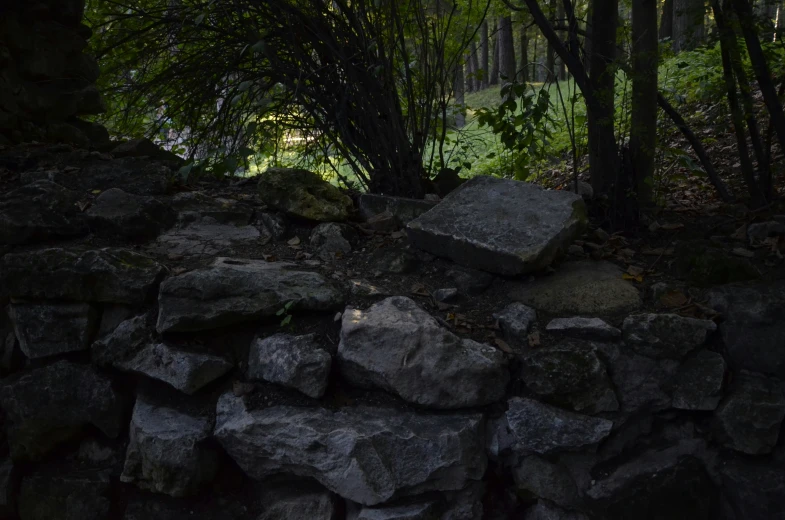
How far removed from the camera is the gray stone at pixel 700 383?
280 centimetres

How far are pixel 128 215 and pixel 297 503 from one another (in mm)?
1881

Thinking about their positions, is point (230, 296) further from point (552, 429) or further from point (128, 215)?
point (552, 429)

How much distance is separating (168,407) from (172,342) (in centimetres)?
29

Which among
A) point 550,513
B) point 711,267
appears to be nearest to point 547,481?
point 550,513

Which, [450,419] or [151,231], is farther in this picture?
[151,231]

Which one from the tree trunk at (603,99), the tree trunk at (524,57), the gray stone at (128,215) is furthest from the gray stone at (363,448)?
the tree trunk at (524,57)

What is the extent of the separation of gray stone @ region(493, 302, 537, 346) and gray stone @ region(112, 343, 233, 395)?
126 centimetres

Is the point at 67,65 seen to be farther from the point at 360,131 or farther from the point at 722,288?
the point at 722,288

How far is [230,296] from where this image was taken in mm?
3113

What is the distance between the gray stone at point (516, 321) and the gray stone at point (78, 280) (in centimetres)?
167

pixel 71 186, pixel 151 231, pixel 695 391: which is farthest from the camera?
pixel 71 186

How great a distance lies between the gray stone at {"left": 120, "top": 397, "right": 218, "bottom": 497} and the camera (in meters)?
2.92

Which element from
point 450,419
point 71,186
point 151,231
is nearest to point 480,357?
point 450,419

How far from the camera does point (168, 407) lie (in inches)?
120
